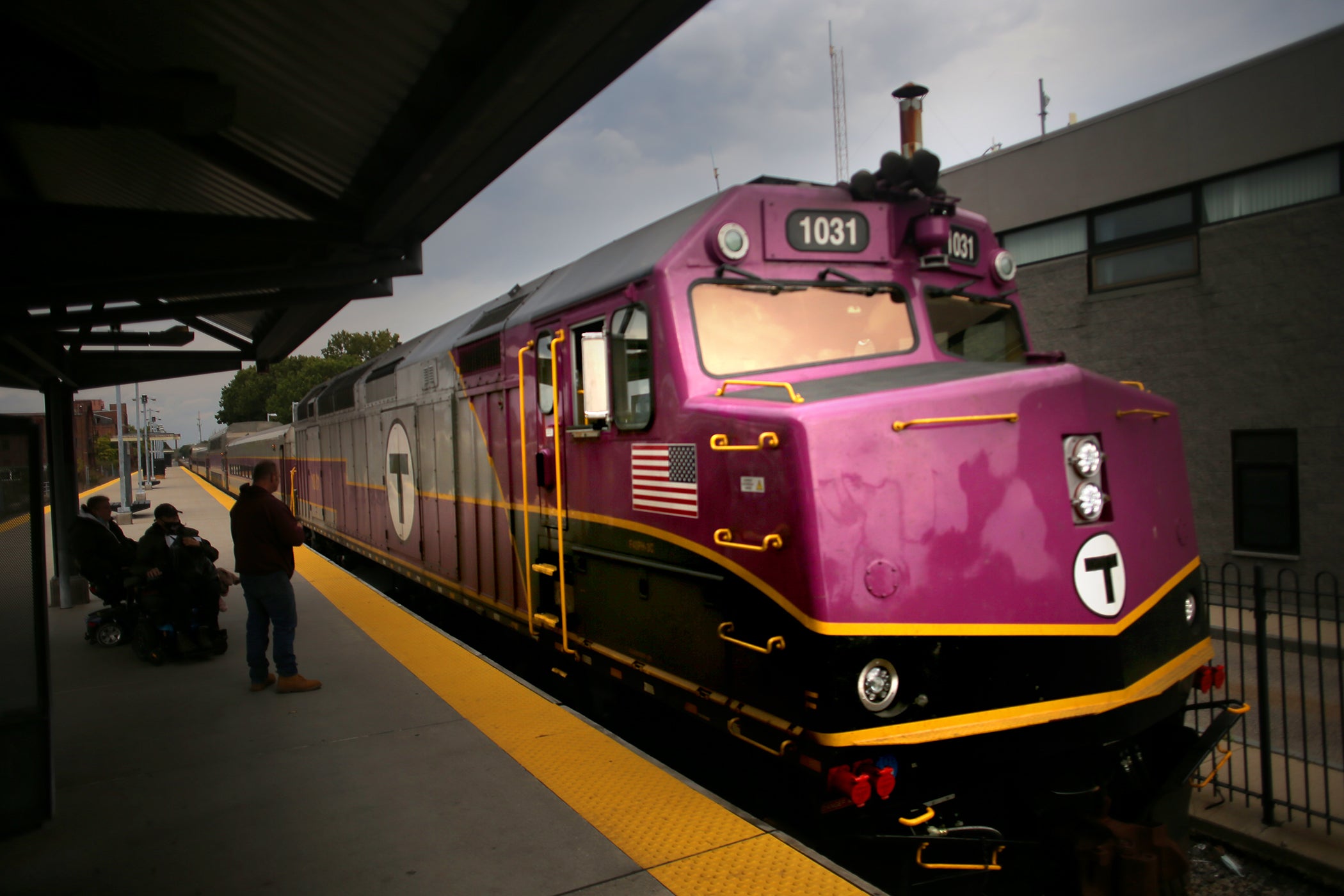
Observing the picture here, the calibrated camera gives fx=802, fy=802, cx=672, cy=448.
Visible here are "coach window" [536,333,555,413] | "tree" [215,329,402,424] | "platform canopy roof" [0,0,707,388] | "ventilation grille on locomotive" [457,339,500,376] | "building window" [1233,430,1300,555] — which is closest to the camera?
"platform canopy roof" [0,0,707,388]

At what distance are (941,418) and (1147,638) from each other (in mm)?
1532

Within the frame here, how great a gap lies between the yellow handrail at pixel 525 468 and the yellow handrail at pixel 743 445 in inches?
96.1

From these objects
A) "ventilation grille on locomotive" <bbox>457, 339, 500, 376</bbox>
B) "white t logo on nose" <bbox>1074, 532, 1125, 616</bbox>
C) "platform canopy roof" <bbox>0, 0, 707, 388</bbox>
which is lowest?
"white t logo on nose" <bbox>1074, 532, 1125, 616</bbox>

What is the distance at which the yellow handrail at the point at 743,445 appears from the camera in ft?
11.3

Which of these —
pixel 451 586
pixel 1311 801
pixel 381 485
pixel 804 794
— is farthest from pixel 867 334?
pixel 381 485

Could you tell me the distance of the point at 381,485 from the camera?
35.4 feet

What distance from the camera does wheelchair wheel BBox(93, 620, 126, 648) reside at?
26.1ft

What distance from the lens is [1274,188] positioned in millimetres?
11000

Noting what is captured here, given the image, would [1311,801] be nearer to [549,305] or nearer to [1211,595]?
[549,305]

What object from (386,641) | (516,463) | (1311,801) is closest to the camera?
(1311,801)

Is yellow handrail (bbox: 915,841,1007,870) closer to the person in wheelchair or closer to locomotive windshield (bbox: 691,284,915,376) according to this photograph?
locomotive windshield (bbox: 691,284,915,376)

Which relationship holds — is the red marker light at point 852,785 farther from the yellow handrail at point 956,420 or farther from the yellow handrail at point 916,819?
the yellow handrail at point 956,420

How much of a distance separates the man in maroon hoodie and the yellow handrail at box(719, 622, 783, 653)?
3758mm

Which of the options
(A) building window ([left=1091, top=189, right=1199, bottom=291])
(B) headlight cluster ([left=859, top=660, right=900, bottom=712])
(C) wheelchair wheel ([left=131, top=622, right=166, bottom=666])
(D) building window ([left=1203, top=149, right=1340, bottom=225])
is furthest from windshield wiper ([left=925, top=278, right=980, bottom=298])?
(A) building window ([left=1091, top=189, right=1199, bottom=291])
